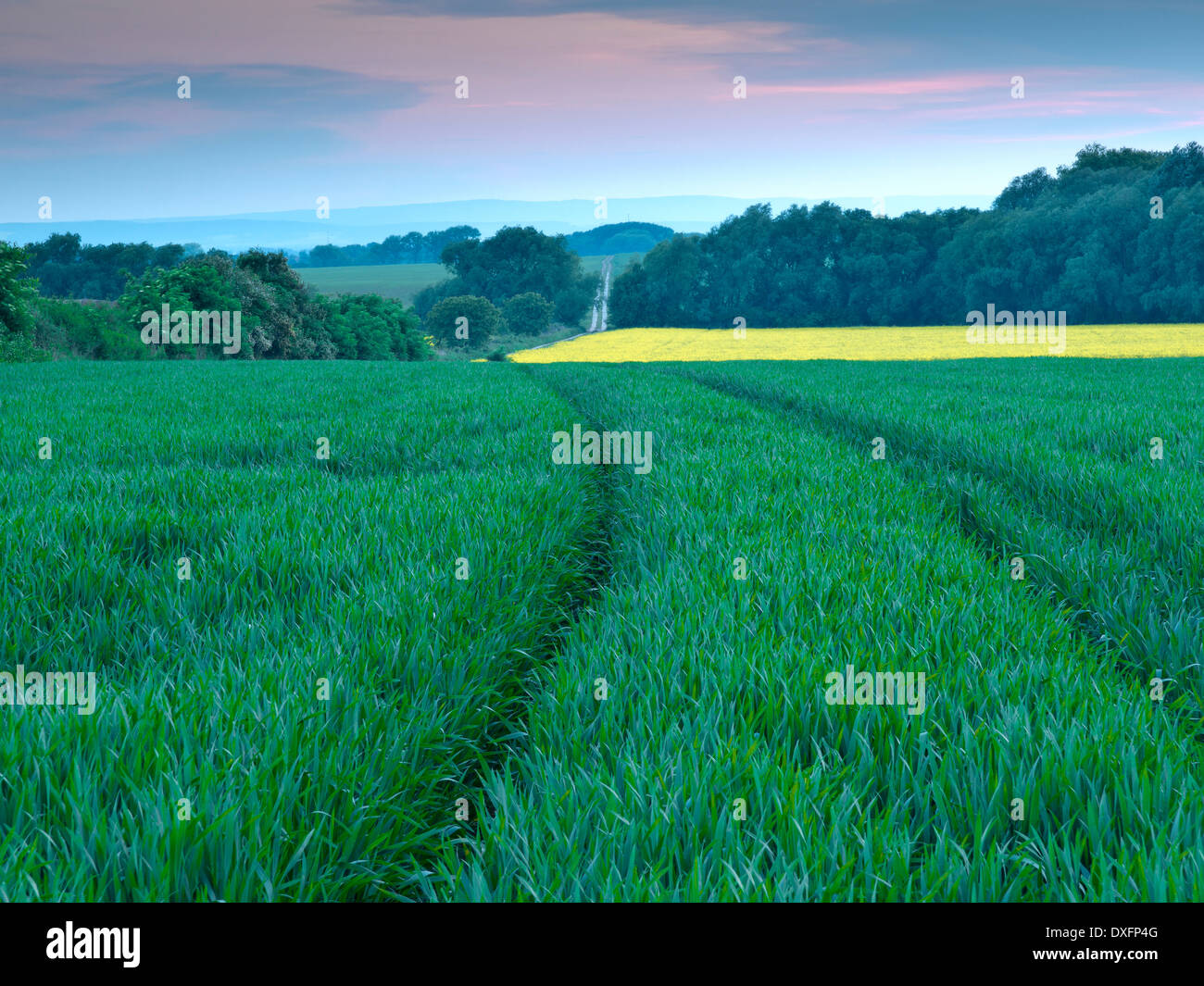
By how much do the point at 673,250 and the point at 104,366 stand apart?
199ft

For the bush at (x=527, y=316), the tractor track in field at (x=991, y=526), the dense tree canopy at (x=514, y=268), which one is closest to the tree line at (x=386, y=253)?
the dense tree canopy at (x=514, y=268)

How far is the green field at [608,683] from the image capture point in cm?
187

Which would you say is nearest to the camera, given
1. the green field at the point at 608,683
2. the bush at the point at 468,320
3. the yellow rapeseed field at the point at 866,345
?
the green field at the point at 608,683

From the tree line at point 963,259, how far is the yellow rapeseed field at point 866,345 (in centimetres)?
592

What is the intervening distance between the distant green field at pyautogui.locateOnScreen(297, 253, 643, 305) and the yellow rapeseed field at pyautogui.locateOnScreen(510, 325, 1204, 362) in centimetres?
4367

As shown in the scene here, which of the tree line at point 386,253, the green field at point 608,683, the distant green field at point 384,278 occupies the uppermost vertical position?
the tree line at point 386,253

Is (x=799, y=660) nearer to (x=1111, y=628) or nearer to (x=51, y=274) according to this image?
(x=1111, y=628)

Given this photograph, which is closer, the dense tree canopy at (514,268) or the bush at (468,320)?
the bush at (468,320)

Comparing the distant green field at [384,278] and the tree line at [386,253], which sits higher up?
the tree line at [386,253]

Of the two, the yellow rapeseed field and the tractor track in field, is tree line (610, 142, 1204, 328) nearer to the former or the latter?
the yellow rapeseed field

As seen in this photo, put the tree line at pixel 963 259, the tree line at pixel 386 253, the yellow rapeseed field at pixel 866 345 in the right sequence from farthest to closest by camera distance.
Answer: the tree line at pixel 386 253 < the tree line at pixel 963 259 < the yellow rapeseed field at pixel 866 345

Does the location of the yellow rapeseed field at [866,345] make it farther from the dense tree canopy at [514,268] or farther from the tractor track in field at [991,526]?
the dense tree canopy at [514,268]

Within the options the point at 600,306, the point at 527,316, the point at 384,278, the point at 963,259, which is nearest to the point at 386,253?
the point at 384,278

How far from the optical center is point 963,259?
215 feet
